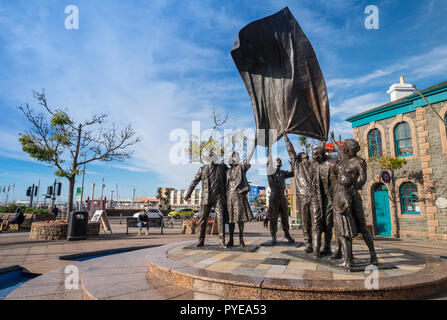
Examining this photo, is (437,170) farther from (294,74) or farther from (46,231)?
(46,231)

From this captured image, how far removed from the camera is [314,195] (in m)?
4.87

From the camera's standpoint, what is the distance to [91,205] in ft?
56.8

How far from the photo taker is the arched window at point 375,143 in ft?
53.8

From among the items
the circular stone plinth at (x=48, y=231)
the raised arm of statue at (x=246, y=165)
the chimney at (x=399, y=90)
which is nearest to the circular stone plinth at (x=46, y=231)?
the circular stone plinth at (x=48, y=231)

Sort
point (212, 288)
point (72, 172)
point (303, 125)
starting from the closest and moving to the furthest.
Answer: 1. point (212, 288)
2. point (303, 125)
3. point (72, 172)

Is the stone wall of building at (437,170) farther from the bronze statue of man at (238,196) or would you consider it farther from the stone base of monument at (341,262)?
the bronze statue of man at (238,196)

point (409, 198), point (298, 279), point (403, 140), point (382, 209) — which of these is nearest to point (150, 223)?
point (298, 279)

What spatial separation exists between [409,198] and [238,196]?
1344cm

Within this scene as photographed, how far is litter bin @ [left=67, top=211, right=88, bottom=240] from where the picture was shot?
10.6 m
